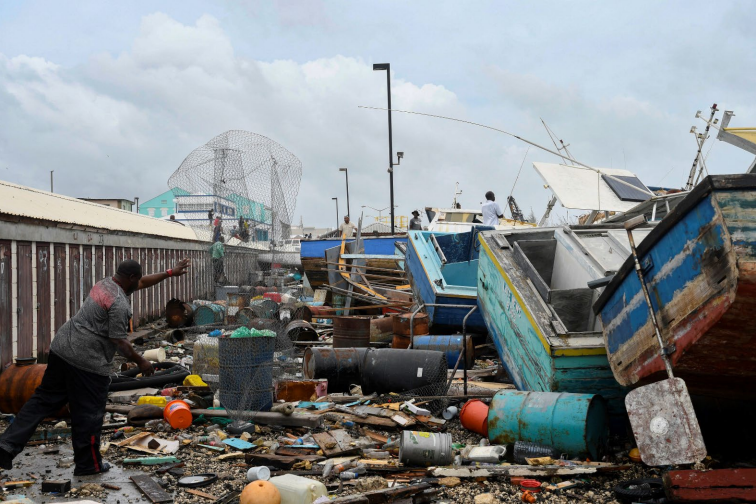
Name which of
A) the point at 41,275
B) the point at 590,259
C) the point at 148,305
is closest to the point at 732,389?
the point at 590,259

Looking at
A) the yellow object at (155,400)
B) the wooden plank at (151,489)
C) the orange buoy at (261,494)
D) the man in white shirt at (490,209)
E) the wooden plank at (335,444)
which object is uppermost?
the man in white shirt at (490,209)

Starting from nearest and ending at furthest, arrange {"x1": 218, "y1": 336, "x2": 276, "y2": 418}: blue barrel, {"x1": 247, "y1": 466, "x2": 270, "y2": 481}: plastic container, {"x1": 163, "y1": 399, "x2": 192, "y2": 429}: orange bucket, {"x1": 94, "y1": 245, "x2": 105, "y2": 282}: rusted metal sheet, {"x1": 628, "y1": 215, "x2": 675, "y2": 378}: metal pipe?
{"x1": 628, "y1": 215, "x2": 675, "y2": 378}: metal pipe
{"x1": 247, "y1": 466, "x2": 270, "y2": 481}: plastic container
{"x1": 163, "y1": 399, "x2": 192, "y2": 429}: orange bucket
{"x1": 218, "y1": 336, "x2": 276, "y2": 418}: blue barrel
{"x1": 94, "y1": 245, "x2": 105, "y2": 282}: rusted metal sheet

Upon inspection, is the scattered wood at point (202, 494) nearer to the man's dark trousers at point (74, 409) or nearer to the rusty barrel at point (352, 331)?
the man's dark trousers at point (74, 409)

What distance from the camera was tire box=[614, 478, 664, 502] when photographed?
14.0 ft

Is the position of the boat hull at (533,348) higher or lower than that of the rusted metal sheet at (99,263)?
lower

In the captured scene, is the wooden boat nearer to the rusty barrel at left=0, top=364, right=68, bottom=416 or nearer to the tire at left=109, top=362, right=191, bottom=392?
the tire at left=109, top=362, right=191, bottom=392

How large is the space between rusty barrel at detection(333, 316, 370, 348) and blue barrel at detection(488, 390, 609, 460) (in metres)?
4.29

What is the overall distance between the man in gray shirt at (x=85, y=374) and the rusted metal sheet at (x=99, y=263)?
7305mm

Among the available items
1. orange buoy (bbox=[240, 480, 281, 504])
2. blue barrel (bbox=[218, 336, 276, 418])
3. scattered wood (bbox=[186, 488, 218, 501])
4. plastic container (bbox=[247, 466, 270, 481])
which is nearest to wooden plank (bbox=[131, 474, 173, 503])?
scattered wood (bbox=[186, 488, 218, 501])

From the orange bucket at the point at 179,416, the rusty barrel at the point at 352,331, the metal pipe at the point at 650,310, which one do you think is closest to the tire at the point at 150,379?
the orange bucket at the point at 179,416

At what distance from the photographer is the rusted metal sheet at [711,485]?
3.92 m

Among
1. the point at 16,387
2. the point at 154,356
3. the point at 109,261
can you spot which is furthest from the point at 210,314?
the point at 16,387

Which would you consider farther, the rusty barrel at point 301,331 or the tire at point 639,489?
the rusty barrel at point 301,331

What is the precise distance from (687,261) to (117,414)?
550cm
